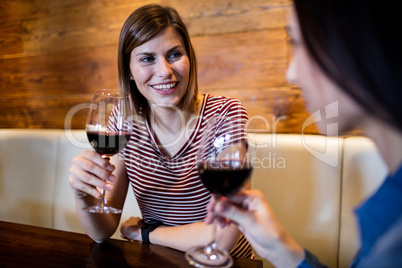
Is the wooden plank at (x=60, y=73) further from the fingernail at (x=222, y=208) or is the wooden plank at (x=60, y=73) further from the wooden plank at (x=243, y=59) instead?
the fingernail at (x=222, y=208)

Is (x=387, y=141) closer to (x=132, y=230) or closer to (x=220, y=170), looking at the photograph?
(x=220, y=170)

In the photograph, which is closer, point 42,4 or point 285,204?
point 285,204

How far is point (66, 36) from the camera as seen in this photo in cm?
232

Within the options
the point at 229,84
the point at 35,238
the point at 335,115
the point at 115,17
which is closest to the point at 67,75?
the point at 115,17

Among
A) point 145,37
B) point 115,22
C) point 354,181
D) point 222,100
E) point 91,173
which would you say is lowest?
point 354,181

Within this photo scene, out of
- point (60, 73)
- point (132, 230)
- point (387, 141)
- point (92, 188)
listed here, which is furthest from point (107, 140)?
point (60, 73)

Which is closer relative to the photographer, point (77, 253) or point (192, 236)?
point (77, 253)

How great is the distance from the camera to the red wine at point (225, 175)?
2.27ft

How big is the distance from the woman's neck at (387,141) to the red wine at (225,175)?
247 mm

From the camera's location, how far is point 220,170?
70 cm

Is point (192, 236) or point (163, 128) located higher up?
point (163, 128)

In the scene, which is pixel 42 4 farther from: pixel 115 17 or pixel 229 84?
pixel 229 84

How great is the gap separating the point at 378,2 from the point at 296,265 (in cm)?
47

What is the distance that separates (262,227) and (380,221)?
0.19m
